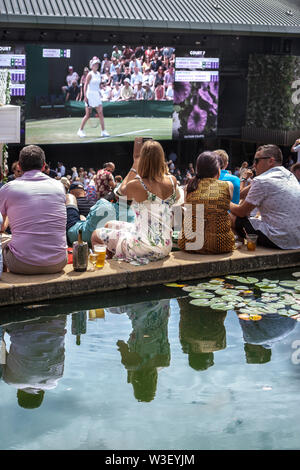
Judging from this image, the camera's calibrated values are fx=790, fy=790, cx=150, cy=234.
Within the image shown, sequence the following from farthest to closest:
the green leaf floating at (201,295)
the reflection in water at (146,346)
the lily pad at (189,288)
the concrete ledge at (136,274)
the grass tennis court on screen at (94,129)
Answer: the grass tennis court on screen at (94,129) → the lily pad at (189,288) → the green leaf floating at (201,295) → the concrete ledge at (136,274) → the reflection in water at (146,346)

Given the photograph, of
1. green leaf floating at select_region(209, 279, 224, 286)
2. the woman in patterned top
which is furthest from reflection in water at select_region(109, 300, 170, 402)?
the woman in patterned top

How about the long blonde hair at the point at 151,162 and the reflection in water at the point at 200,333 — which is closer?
the reflection in water at the point at 200,333

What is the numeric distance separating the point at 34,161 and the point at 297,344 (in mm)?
2472

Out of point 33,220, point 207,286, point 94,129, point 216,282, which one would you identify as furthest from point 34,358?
point 94,129

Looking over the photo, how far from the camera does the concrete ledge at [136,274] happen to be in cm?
593

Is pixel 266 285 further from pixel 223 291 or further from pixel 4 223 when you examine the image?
pixel 4 223

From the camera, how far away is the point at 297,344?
5.19 meters

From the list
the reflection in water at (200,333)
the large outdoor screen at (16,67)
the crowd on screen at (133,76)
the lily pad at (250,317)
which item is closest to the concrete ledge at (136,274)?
the reflection in water at (200,333)

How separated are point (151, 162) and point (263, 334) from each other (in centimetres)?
193

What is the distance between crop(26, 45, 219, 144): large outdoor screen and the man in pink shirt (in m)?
17.5

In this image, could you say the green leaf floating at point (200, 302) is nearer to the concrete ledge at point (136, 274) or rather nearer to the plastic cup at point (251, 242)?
the concrete ledge at point (136, 274)

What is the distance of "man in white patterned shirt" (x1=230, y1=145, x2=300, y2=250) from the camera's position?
7.21m
